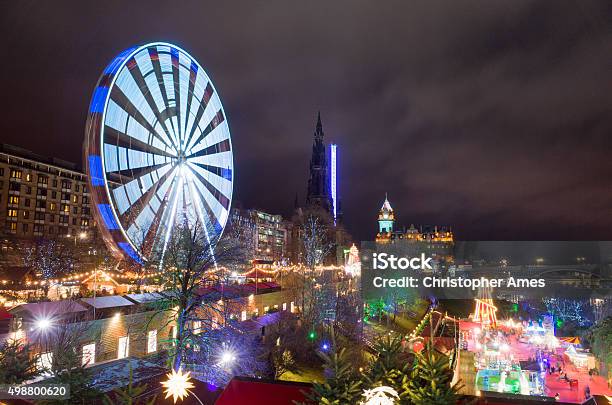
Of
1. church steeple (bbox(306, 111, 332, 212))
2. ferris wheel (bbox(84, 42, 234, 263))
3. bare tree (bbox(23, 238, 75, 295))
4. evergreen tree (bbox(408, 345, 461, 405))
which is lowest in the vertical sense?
evergreen tree (bbox(408, 345, 461, 405))

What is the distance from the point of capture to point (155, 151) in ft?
63.4

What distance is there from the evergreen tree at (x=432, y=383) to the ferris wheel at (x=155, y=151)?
40.9 ft

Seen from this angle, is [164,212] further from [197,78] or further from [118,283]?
[197,78]

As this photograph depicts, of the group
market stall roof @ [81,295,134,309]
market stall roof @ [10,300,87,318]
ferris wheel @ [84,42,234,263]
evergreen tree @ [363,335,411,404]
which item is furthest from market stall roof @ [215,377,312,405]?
market stall roof @ [81,295,134,309]

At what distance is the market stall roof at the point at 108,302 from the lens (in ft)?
50.9

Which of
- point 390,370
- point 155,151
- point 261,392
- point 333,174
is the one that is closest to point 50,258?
point 155,151

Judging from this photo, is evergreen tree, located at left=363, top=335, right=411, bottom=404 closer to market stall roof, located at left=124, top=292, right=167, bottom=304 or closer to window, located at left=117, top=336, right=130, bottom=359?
window, located at left=117, top=336, right=130, bottom=359

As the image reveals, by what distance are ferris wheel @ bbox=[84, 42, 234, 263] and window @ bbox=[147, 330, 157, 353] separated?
3081 millimetres

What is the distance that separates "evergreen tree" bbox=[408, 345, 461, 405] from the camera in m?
5.86

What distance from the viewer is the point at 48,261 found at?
31266 mm

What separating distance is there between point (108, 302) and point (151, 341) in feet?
8.59

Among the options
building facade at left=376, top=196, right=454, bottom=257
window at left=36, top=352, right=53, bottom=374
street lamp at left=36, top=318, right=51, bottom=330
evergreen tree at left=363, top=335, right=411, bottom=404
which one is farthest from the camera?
building facade at left=376, top=196, right=454, bottom=257

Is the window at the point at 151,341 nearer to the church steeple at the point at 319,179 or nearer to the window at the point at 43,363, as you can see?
the window at the point at 43,363

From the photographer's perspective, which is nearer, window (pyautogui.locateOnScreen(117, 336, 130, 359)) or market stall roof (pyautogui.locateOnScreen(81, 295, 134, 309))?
market stall roof (pyautogui.locateOnScreen(81, 295, 134, 309))
